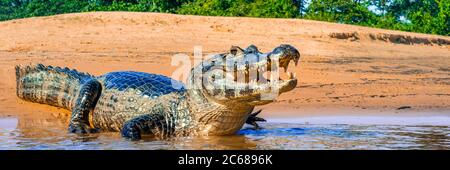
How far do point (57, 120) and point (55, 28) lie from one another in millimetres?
6950

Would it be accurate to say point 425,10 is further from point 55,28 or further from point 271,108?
point 271,108

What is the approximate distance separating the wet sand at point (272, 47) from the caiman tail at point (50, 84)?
0.11m

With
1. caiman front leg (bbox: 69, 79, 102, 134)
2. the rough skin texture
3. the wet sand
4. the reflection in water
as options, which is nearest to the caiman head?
the rough skin texture

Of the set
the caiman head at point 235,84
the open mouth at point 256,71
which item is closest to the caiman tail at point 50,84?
the caiman head at point 235,84

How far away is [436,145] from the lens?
6977 millimetres

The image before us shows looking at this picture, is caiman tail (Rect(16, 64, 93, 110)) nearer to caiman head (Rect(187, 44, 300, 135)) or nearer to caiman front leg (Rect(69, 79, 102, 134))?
caiman front leg (Rect(69, 79, 102, 134))

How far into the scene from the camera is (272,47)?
1477cm

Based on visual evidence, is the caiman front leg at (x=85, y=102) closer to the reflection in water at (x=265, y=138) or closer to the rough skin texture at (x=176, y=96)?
the rough skin texture at (x=176, y=96)

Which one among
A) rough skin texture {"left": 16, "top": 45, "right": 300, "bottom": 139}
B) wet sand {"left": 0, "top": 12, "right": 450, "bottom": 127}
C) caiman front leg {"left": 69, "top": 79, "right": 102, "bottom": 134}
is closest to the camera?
rough skin texture {"left": 16, "top": 45, "right": 300, "bottom": 139}

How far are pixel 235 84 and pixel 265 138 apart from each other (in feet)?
3.67

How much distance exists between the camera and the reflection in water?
22.2 ft

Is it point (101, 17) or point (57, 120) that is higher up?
point (101, 17)

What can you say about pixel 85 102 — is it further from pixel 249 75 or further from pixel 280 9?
pixel 280 9
